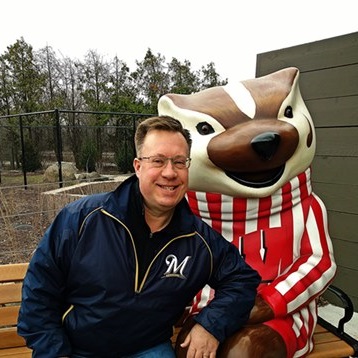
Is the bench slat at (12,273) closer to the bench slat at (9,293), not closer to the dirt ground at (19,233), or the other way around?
the bench slat at (9,293)

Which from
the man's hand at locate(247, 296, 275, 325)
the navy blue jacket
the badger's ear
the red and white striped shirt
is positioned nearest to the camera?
the navy blue jacket

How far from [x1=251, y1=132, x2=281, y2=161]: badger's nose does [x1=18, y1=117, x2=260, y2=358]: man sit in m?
0.30

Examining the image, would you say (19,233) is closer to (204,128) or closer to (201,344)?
(204,128)

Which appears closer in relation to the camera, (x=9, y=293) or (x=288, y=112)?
(x=288, y=112)

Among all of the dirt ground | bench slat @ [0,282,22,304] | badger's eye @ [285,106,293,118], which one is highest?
badger's eye @ [285,106,293,118]

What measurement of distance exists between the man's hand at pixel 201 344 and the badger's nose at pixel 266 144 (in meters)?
0.67

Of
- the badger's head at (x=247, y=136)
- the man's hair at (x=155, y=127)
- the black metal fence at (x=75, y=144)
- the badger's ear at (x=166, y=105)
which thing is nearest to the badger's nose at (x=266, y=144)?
the badger's head at (x=247, y=136)

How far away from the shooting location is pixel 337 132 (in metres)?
2.93

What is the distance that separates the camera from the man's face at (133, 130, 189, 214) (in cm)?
134

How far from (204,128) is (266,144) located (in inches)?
11.3

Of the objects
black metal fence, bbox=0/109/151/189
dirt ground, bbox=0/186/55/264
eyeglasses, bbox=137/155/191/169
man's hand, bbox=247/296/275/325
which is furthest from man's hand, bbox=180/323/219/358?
black metal fence, bbox=0/109/151/189

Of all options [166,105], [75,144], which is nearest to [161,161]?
[166,105]

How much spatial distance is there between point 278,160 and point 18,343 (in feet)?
5.02

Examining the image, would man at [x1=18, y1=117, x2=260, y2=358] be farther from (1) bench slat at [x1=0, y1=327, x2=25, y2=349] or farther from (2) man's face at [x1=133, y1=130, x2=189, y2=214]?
(1) bench slat at [x1=0, y1=327, x2=25, y2=349]
